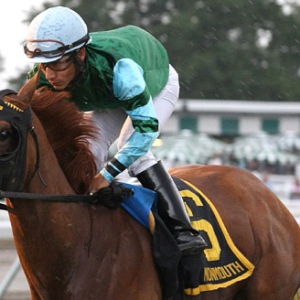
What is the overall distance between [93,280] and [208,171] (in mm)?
1454

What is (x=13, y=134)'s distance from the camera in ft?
11.5

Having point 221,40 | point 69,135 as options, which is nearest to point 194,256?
point 69,135

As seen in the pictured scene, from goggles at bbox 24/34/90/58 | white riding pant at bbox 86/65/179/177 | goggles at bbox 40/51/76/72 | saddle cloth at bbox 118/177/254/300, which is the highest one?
goggles at bbox 24/34/90/58

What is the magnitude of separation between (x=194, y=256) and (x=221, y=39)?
138 ft

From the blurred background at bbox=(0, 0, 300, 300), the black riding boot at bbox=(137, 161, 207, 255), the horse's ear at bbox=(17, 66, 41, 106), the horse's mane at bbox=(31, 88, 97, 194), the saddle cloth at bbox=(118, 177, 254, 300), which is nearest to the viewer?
the horse's ear at bbox=(17, 66, 41, 106)

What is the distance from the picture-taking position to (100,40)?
413 centimetres

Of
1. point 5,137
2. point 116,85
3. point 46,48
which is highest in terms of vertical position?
point 46,48

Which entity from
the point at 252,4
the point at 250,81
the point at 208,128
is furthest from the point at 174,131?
the point at 252,4

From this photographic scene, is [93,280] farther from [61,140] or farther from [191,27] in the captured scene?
[191,27]

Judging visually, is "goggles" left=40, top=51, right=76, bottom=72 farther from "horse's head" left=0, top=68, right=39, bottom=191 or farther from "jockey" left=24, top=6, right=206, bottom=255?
"horse's head" left=0, top=68, right=39, bottom=191

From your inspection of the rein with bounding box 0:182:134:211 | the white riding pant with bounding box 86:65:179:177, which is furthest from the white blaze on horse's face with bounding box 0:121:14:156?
the white riding pant with bounding box 86:65:179:177

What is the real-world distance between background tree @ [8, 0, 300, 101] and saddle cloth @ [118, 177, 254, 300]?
3721 cm

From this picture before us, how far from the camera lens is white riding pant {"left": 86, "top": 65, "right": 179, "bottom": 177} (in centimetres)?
418

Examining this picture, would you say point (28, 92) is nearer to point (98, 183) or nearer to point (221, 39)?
point (98, 183)
